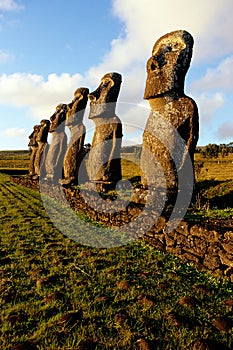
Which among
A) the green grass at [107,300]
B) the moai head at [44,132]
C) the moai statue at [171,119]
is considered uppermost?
the moai head at [44,132]

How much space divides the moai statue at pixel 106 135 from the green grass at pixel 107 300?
16.7ft

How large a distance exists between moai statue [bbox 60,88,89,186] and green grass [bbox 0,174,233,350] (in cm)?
760

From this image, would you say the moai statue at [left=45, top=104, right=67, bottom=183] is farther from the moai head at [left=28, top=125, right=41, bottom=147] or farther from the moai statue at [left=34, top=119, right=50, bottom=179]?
the moai head at [left=28, top=125, right=41, bottom=147]

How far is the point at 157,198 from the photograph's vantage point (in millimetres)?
6727

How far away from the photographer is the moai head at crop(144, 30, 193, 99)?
7328 mm

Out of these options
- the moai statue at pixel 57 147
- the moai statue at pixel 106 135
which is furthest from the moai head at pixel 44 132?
the moai statue at pixel 106 135

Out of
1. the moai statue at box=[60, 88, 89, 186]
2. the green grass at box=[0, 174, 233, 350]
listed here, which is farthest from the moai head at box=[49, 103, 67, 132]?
the green grass at box=[0, 174, 233, 350]

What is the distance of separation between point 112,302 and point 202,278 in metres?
1.51

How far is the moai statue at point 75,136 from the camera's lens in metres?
14.0

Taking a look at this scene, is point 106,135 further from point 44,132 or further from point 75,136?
point 44,132

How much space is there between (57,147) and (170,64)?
10926 mm

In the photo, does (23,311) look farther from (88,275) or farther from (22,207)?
(22,207)

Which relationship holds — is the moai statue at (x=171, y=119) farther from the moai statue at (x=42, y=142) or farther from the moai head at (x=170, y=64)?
the moai statue at (x=42, y=142)

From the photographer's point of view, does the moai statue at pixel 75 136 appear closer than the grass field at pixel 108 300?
No
